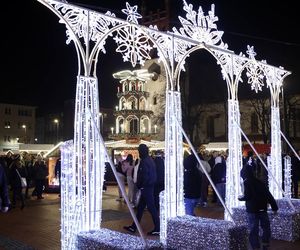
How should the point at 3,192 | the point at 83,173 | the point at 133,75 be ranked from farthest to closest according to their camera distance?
1. the point at 133,75
2. the point at 83,173
3. the point at 3,192

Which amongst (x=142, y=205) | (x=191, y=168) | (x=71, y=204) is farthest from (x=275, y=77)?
(x=71, y=204)

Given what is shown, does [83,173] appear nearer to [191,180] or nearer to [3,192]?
[3,192]

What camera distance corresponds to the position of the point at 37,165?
1870 cm

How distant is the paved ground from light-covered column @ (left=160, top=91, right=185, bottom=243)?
88.5 inches

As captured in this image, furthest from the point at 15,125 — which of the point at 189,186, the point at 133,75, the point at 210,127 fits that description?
the point at 189,186

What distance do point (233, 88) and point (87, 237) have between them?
601 centimetres

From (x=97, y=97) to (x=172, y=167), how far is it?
91.5 inches

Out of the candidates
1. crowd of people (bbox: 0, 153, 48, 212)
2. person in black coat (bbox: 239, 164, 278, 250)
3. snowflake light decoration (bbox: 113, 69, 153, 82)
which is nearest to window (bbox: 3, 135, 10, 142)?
snowflake light decoration (bbox: 113, 69, 153, 82)

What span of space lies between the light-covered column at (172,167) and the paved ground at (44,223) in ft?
7.38

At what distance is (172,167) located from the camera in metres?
8.96

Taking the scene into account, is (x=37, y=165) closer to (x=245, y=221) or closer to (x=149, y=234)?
(x=149, y=234)

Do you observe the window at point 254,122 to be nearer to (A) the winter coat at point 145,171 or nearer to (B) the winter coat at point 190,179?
(B) the winter coat at point 190,179

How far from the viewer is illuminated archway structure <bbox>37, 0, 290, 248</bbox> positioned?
24.3ft

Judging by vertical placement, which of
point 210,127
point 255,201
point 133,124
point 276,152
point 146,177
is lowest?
point 255,201
